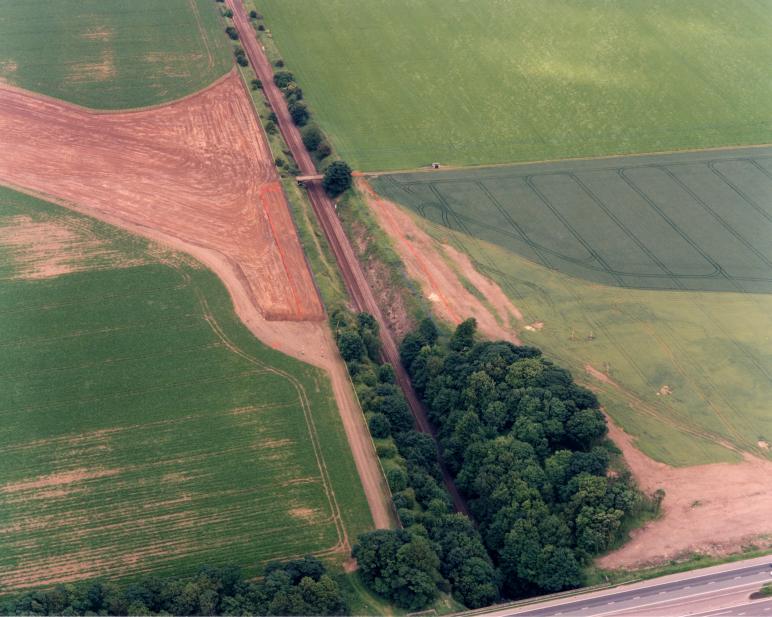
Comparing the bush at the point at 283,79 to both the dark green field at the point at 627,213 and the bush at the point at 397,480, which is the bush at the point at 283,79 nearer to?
the dark green field at the point at 627,213

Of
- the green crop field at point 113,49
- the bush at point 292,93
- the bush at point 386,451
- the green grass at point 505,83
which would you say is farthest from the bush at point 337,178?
the bush at point 386,451

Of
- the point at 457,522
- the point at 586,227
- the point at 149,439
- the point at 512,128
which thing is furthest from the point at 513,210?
the point at 149,439

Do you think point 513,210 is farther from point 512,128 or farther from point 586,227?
point 512,128

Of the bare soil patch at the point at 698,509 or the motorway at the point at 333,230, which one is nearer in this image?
the bare soil patch at the point at 698,509

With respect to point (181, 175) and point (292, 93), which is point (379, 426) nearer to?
point (181, 175)

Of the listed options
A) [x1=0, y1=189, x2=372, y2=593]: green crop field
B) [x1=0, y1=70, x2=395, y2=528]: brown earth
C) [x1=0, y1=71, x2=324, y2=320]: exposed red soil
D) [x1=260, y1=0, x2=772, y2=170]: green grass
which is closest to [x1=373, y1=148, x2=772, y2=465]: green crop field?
[x1=260, y1=0, x2=772, y2=170]: green grass

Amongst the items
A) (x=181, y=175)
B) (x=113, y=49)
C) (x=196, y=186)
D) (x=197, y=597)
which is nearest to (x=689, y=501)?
(x=197, y=597)

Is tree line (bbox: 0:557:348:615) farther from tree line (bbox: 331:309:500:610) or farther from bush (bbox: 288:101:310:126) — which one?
bush (bbox: 288:101:310:126)
